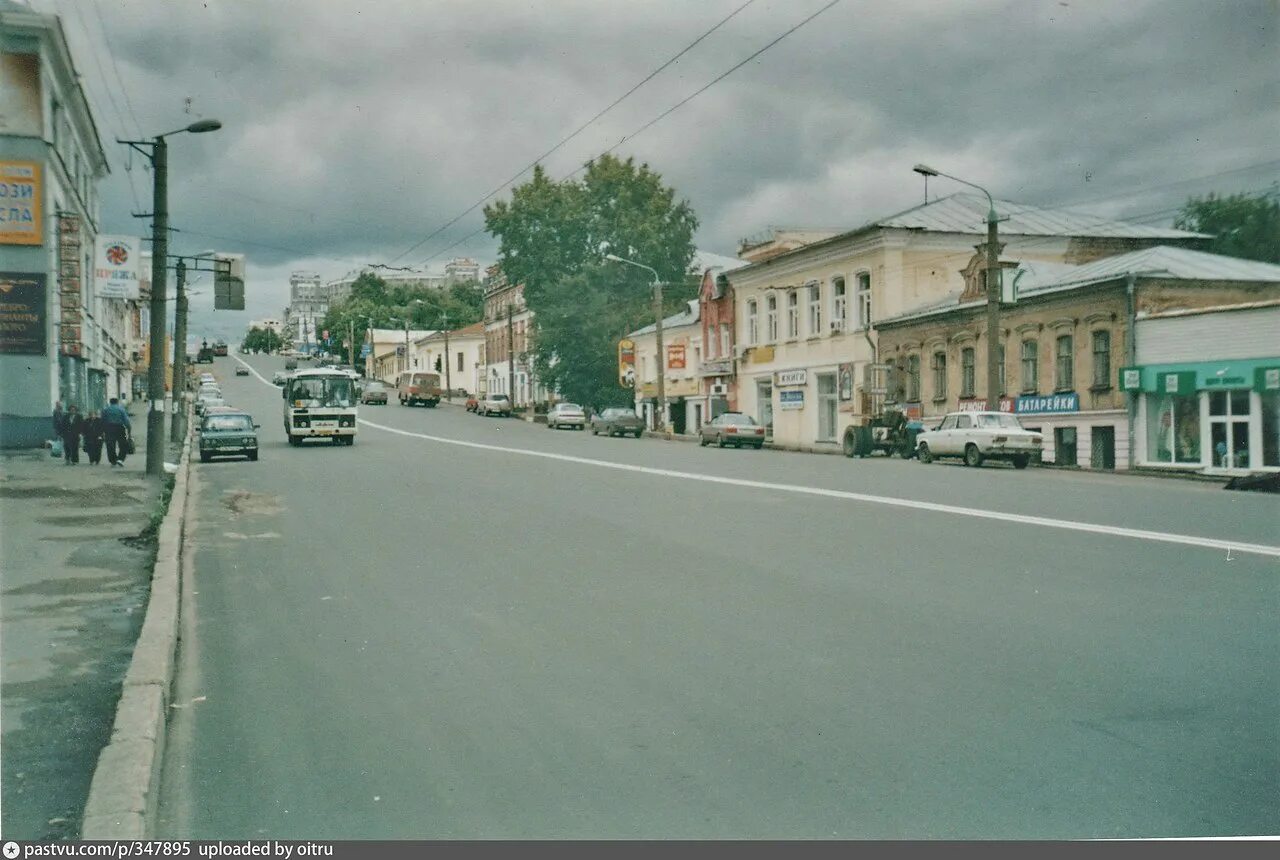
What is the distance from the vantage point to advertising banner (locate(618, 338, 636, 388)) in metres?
67.6

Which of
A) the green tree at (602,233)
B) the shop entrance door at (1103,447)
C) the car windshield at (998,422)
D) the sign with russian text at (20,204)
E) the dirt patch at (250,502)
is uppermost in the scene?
the green tree at (602,233)

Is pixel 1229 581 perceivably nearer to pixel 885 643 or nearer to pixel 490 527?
pixel 885 643

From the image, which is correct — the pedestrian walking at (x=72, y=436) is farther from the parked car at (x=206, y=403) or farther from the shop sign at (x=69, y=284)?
the parked car at (x=206, y=403)

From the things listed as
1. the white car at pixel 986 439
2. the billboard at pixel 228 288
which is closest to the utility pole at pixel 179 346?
the billboard at pixel 228 288

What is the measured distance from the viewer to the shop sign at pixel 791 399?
167 feet

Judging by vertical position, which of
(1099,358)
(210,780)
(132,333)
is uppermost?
(132,333)

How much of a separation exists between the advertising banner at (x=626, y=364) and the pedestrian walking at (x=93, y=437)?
43066 mm

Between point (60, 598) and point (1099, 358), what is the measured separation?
30.4 m

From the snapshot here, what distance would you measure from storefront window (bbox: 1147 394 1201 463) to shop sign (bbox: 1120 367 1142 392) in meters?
0.55

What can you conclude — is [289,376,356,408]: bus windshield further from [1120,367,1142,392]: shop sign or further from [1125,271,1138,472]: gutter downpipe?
[1125,271,1138,472]: gutter downpipe

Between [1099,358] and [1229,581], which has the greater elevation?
[1099,358]

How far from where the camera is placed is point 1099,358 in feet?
109

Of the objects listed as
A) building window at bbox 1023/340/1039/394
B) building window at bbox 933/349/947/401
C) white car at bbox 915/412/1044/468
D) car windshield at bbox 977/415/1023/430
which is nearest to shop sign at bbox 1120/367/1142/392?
white car at bbox 915/412/1044/468

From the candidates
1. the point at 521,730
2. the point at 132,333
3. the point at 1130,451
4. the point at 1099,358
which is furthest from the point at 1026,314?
the point at 132,333
